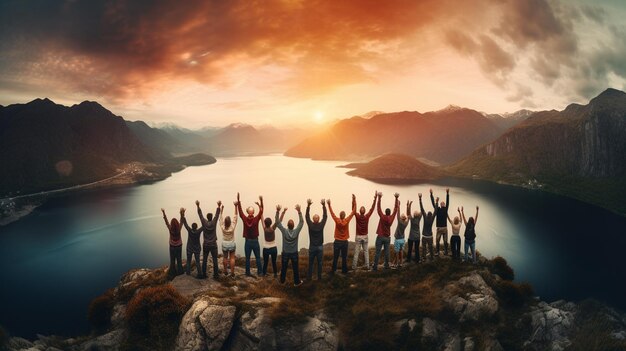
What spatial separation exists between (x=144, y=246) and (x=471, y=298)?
8122cm

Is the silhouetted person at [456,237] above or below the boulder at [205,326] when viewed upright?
above

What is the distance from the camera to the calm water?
53562 mm

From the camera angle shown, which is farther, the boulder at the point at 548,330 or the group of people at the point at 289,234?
the boulder at the point at 548,330

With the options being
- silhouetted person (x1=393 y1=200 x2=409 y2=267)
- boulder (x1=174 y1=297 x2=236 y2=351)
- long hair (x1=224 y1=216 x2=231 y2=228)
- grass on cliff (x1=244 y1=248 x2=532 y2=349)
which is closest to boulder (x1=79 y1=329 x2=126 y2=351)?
boulder (x1=174 y1=297 x2=236 y2=351)

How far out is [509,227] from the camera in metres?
104

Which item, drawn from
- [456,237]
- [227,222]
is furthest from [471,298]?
[227,222]

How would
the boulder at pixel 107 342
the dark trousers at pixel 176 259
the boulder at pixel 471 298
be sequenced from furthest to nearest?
1. the dark trousers at pixel 176 259
2. the boulder at pixel 471 298
3. the boulder at pixel 107 342

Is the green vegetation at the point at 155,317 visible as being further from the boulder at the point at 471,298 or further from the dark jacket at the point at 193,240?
the boulder at the point at 471,298

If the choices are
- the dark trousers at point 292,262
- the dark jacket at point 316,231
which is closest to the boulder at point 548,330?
the dark jacket at point 316,231

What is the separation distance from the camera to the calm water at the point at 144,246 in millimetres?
53562

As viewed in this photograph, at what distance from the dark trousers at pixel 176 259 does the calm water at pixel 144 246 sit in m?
27.8

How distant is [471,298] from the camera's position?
21.2 m

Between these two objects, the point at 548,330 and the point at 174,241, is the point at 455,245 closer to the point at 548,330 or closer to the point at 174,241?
the point at 548,330

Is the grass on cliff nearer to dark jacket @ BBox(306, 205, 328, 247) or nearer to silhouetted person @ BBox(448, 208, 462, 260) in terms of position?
silhouetted person @ BBox(448, 208, 462, 260)
